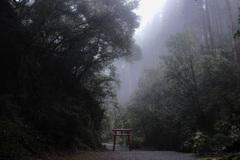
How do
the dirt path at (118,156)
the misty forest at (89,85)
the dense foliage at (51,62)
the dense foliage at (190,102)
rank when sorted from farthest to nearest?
1. the dense foliage at (190,102)
2. the misty forest at (89,85)
3. the dense foliage at (51,62)
4. the dirt path at (118,156)

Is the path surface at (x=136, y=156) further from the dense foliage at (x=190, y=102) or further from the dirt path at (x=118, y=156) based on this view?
the dense foliage at (x=190, y=102)

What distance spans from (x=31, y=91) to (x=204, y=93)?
760cm

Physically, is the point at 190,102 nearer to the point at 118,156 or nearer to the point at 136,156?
the point at 136,156

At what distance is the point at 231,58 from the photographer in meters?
12.1

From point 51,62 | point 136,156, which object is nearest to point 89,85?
point 51,62

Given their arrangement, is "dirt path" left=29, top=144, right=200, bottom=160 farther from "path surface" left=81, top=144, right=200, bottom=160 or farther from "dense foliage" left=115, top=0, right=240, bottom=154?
"dense foliage" left=115, top=0, right=240, bottom=154

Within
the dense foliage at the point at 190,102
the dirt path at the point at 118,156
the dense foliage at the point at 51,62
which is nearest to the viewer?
the dirt path at the point at 118,156

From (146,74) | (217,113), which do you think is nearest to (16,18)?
(217,113)

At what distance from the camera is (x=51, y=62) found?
948 centimetres

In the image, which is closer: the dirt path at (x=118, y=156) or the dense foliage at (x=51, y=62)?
the dirt path at (x=118, y=156)

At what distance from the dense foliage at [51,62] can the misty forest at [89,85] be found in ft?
0.11

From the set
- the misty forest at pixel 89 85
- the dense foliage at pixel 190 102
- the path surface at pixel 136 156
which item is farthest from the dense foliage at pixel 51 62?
the dense foliage at pixel 190 102

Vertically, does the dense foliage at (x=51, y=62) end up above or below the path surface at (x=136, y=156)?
above

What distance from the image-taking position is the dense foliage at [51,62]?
616 centimetres
